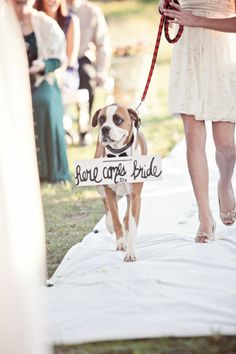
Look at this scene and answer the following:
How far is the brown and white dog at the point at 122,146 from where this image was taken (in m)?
5.66

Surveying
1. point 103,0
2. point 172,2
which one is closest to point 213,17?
point 172,2

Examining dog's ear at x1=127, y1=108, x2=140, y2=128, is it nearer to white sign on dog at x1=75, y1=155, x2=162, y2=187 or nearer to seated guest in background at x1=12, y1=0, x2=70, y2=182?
white sign on dog at x1=75, y1=155, x2=162, y2=187

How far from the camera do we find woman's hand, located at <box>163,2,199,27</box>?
5832 millimetres

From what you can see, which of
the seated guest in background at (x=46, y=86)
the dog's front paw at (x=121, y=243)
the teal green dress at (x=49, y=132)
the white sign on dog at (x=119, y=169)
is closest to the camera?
the white sign on dog at (x=119, y=169)

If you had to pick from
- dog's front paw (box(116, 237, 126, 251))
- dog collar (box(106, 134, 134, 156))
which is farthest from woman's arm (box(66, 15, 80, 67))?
dog collar (box(106, 134, 134, 156))

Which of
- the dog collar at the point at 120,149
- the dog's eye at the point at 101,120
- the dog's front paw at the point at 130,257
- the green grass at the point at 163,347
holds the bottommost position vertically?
the dog's front paw at the point at 130,257

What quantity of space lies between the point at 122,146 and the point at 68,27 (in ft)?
17.4

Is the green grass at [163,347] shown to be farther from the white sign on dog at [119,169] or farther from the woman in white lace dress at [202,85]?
the woman in white lace dress at [202,85]

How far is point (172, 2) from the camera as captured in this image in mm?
5898

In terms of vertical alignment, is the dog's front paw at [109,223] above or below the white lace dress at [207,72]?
below

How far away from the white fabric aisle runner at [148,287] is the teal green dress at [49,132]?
2582 mm

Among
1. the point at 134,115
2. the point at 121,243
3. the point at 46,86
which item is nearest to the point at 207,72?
the point at 134,115

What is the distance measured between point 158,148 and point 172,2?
217 inches

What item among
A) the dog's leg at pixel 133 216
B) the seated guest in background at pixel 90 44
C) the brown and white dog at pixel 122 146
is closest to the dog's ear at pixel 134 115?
the brown and white dog at pixel 122 146
